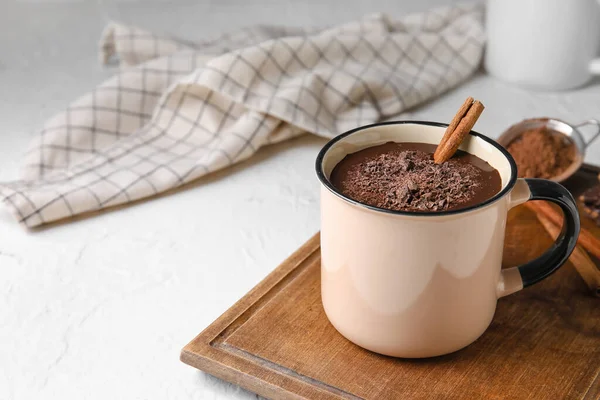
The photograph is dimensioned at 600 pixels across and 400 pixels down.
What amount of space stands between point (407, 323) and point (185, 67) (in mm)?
914

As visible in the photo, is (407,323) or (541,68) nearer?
(407,323)

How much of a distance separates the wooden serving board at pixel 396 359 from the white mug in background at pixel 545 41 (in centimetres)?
77

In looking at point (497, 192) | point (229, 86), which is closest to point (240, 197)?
point (229, 86)

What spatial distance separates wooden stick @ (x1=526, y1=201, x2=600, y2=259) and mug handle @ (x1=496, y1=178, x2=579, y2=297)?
6.0 inches

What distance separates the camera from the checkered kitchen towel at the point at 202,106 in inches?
50.4

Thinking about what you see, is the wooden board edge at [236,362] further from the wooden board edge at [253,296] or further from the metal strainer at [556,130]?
the metal strainer at [556,130]

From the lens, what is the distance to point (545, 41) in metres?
1.55

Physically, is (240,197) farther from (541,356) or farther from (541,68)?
(541,68)

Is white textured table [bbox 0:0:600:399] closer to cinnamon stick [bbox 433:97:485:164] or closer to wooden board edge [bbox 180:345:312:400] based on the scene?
wooden board edge [bbox 180:345:312:400]

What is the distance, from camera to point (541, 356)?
0.79 meters

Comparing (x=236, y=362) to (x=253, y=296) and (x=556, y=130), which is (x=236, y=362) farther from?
(x=556, y=130)

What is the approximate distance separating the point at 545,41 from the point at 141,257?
930mm

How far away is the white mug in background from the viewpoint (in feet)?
4.97

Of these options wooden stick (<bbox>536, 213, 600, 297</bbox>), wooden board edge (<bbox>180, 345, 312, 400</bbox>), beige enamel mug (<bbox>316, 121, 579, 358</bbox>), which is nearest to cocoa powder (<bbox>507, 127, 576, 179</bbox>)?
wooden stick (<bbox>536, 213, 600, 297</bbox>)
